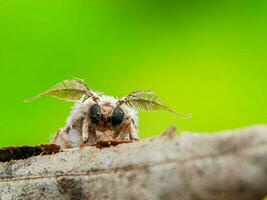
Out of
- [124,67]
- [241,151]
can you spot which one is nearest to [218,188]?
[241,151]

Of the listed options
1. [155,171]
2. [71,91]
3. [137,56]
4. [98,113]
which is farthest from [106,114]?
[137,56]

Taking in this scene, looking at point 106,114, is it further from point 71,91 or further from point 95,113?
point 71,91

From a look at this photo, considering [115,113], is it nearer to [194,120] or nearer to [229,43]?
[194,120]

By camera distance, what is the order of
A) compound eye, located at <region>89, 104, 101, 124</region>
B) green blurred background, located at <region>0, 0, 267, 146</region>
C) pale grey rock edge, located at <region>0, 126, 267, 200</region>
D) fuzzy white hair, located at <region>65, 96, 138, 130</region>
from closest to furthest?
1. pale grey rock edge, located at <region>0, 126, 267, 200</region>
2. compound eye, located at <region>89, 104, 101, 124</region>
3. fuzzy white hair, located at <region>65, 96, 138, 130</region>
4. green blurred background, located at <region>0, 0, 267, 146</region>

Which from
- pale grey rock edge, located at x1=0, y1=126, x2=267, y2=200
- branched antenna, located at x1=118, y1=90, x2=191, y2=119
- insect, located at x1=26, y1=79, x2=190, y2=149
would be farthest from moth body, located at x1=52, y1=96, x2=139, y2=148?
pale grey rock edge, located at x1=0, y1=126, x2=267, y2=200

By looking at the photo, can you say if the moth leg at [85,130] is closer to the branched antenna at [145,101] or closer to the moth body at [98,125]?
the moth body at [98,125]

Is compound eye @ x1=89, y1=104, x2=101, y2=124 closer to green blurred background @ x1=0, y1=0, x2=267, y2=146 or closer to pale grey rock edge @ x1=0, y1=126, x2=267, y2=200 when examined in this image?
pale grey rock edge @ x1=0, y1=126, x2=267, y2=200

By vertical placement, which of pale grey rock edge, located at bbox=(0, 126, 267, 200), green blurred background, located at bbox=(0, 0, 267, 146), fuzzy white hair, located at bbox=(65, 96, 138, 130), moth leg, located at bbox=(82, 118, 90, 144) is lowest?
pale grey rock edge, located at bbox=(0, 126, 267, 200)
